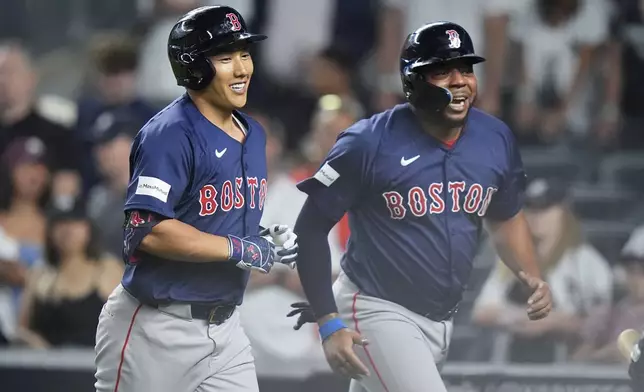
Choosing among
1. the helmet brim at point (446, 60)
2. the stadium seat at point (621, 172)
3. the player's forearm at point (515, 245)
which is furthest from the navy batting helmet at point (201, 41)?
the stadium seat at point (621, 172)

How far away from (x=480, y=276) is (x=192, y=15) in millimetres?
2775

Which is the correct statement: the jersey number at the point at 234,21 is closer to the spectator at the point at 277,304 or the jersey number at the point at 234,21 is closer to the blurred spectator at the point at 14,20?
the spectator at the point at 277,304

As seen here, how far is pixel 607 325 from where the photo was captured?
6.21m

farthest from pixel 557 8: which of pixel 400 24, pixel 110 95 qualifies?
pixel 110 95

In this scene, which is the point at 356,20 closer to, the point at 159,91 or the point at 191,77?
the point at 159,91

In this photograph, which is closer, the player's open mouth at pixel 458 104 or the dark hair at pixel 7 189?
the player's open mouth at pixel 458 104

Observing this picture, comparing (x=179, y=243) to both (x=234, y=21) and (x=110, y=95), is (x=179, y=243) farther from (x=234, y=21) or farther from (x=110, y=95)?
(x=110, y=95)

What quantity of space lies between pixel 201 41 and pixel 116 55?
13.0 ft

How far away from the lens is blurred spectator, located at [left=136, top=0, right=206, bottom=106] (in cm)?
753

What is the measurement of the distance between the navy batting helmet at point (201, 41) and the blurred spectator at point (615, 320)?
2967 millimetres

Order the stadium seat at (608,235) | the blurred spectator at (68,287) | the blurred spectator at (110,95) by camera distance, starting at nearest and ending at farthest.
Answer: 1. the blurred spectator at (68,287)
2. the stadium seat at (608,235)
3. the blurred spectator at (110,95)

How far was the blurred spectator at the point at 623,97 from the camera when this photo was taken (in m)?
7.37

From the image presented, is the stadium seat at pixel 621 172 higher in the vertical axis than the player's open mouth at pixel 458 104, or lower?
lower

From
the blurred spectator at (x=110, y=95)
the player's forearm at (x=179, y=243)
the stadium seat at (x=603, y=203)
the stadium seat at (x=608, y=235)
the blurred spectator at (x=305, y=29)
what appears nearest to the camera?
the player's forearm at (x=179, y=243)
